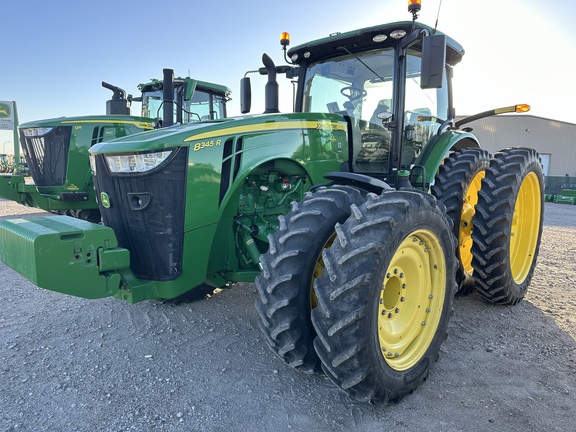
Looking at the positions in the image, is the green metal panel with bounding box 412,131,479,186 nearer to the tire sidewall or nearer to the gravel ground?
the tire sidewall

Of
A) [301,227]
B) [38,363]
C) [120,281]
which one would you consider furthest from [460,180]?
[38,363]

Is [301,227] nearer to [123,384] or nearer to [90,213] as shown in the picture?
[123,384]

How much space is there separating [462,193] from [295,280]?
208 centimetres

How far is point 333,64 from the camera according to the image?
3.96 meters

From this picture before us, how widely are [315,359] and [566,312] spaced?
297cm

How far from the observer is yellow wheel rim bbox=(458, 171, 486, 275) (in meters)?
4.05

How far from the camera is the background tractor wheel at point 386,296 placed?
2.24m

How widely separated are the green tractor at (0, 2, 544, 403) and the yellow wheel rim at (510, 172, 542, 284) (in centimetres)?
56

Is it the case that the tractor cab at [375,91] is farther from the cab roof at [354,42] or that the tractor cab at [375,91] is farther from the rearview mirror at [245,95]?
the rearview mirror at [245,95]

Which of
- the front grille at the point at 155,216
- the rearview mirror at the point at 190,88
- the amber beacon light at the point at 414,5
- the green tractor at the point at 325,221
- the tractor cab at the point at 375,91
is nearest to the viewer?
the green tractor at the point at 325,221

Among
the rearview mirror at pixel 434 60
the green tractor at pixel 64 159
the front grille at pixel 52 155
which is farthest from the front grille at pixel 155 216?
the front grille at pixel 52 155

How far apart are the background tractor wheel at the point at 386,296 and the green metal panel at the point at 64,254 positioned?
1.21 meters

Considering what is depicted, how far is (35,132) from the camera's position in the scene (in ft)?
23.2

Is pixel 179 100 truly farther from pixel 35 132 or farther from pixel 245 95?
pixel 245 95
